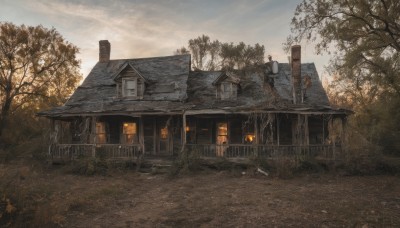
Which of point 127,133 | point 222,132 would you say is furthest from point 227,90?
point 127,133

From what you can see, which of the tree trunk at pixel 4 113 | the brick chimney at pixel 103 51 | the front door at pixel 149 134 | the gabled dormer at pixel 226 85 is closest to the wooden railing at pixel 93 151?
the front door at pixel 149 134

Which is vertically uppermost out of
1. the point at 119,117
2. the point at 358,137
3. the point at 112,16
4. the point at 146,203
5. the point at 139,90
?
the point at 112,16

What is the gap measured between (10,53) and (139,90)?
1439 centimetres

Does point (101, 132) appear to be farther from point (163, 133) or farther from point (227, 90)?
point (227, 90)

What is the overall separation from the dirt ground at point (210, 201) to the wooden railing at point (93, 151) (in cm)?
272

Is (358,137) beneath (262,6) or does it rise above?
beneath

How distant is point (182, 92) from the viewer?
19.9m

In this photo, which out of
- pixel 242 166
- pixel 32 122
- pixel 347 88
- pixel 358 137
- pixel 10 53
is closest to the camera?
pixel 242 166

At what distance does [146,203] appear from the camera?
33.8 feet

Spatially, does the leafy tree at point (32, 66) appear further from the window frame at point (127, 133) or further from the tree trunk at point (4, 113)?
the window frame at point (127, 133)

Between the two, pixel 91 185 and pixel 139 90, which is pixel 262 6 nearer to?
pixel 139 90

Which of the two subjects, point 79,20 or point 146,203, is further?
point 79,20

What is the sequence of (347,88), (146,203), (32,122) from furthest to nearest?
(347,88) → (32,122) → (146,203)

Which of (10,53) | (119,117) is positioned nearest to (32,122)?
(10,53)
